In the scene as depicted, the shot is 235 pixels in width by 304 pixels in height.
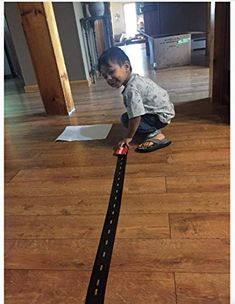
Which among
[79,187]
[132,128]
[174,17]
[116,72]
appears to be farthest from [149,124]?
[174,17]

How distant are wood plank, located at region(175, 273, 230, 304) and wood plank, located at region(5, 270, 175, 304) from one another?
0.02 metres

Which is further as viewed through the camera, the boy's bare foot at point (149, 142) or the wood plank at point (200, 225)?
the boy's bare foot at point (149, 142)

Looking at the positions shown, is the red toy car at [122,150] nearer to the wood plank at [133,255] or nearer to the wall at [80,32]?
the wood plank at [133,255]

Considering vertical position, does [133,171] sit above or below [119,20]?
below

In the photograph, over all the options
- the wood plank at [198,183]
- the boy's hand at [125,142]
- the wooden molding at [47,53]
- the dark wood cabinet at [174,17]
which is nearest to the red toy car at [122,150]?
the boy's hand at [125,142]

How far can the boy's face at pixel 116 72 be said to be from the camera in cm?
132

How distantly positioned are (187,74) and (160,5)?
200 centimetres

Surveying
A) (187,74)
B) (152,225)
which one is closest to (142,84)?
(152,225)

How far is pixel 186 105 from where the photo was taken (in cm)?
200

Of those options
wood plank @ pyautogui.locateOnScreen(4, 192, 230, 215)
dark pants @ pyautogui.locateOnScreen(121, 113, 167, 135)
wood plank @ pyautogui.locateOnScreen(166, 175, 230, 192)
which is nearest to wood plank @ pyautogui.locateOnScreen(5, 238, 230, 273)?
wood plank @ pyautogui.locateOnScreen(4, 192, 230, 215)

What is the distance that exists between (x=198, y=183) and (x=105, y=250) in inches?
18.8

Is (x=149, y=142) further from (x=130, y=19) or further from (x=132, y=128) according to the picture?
(x=130, y=19)

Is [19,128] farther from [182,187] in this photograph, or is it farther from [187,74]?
[187,74]

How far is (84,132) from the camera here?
1.76m
